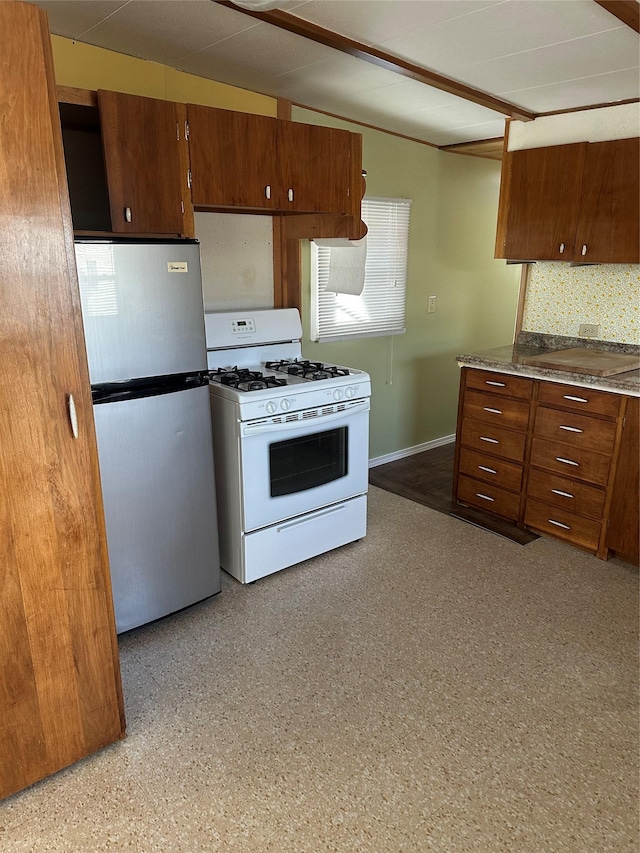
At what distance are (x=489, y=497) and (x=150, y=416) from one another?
216 cm

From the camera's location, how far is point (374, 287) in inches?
163

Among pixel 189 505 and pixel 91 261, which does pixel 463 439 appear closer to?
pixel 189 505

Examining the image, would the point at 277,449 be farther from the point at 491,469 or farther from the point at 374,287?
the point at 374,287

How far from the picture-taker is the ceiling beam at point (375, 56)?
2.14m

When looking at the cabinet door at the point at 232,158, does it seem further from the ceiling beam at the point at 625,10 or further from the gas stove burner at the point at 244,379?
the ceiling beam at the point at 625,10

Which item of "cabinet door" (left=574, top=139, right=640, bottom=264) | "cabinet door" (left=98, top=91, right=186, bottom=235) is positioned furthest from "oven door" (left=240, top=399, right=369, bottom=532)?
"cabinet door" (left=574, top=139, right=640, bottom=264)

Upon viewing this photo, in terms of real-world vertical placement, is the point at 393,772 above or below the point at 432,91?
below

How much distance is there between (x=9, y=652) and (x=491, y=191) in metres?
4.57

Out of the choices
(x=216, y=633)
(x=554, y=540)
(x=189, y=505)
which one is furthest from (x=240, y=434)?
(x=554, y=540)

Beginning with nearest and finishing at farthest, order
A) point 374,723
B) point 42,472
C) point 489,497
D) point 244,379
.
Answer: point 42,472 < point 374,723 < point 244,379 < point 489,497

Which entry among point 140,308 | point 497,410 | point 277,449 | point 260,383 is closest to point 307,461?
point 277,449

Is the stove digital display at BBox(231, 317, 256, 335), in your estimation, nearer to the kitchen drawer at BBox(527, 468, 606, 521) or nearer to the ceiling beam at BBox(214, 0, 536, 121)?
the ceiling beam at BBox(214, 0, 536, 121)

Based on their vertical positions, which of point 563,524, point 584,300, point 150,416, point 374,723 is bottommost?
point 374,723

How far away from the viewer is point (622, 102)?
3232mm
